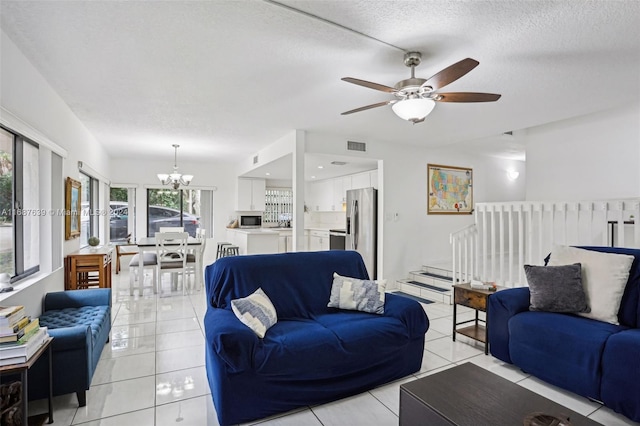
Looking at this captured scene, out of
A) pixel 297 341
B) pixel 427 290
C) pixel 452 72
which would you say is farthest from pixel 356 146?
pixel 297 341

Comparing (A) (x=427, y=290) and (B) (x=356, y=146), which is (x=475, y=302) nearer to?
(A) (x=427, y=290)

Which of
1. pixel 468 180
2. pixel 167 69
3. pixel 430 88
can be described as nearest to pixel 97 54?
pixel 167 69

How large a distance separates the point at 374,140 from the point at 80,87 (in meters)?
3.91

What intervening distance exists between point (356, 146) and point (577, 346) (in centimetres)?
378

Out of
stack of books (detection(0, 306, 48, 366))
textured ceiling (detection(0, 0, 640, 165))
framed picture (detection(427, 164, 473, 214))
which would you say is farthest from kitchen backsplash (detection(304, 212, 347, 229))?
stack of books (detection(0, 306, 48, 366))

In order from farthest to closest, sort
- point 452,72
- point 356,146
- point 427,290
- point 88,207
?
point 88,207 → point 356,146 → point 427,290 → point 452,72

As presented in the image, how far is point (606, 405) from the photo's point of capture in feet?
7.06

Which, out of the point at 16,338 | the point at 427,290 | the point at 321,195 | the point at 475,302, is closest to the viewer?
the point at 16,338

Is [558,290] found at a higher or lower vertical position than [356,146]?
lower

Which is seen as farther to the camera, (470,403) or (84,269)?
(84,269)

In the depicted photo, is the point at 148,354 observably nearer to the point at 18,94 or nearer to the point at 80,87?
the point at 18,94

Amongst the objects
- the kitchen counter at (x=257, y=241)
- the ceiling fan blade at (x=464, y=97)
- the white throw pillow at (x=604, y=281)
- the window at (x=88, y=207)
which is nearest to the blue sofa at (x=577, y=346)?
the white throw pillow at (x=604, y=281)

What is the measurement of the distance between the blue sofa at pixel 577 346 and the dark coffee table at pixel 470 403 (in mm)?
824

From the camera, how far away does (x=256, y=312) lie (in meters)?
2.36
